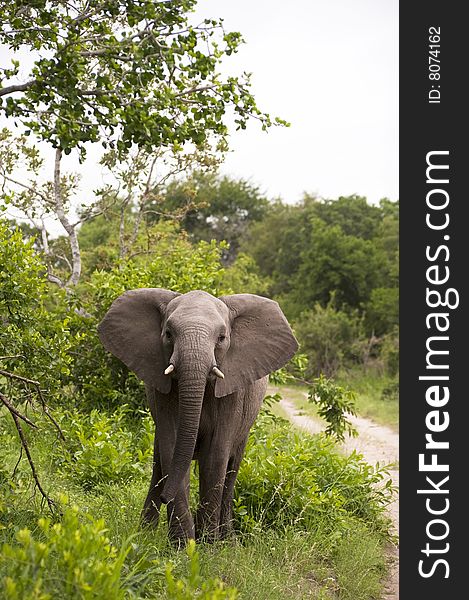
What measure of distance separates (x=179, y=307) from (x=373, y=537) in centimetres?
311

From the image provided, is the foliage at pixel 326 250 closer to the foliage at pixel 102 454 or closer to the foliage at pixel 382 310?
the foliage at pixel 382 310

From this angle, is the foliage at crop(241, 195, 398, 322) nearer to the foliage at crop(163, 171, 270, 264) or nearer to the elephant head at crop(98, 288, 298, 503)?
the foliage at crop(163, 171, 270, 264)

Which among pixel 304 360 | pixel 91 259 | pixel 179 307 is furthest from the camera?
pixel 91 259

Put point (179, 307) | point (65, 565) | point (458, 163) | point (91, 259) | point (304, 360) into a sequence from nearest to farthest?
point (65, 565), point (179, 307), point (458, 163), point (304, 360), point (91, 259)

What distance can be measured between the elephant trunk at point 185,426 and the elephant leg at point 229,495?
3.74 ft

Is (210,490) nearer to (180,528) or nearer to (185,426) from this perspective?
(180,528)

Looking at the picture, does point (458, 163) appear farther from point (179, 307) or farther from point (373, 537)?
point (373, 537)

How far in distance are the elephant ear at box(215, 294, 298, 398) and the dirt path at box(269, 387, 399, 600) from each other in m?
2.01

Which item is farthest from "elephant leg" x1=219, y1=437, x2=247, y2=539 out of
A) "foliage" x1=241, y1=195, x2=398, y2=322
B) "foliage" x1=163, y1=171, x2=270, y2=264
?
"foliage" x1=163, y1=171, x2=270, y2=264

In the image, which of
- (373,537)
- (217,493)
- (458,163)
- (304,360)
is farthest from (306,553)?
(304,360)

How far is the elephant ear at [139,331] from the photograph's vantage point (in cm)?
609

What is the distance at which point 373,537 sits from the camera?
7387 mm

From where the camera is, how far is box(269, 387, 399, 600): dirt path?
6.68 metres

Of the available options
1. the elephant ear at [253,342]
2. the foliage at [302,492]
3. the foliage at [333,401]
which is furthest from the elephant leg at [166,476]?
the foliage at [333,401]
